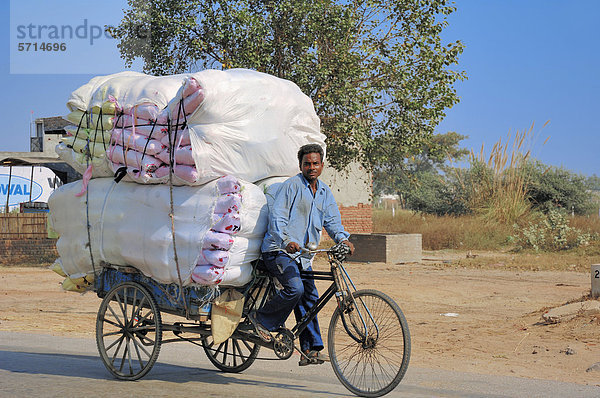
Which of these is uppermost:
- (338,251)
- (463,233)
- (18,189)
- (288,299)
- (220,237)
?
(18,189)

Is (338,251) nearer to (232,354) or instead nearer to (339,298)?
(339,298)

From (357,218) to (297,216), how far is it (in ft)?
74.2

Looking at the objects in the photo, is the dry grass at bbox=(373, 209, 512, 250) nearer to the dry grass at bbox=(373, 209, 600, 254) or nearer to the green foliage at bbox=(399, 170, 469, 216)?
the dry grass at bbox=(373, 209, 600, 254)

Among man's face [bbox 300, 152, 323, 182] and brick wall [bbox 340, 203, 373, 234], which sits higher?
man's face [bbox 300, 152, 323, 182]

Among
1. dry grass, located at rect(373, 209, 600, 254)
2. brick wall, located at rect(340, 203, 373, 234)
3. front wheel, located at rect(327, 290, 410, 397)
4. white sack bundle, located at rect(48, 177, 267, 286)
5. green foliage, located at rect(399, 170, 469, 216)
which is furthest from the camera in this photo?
green foliage, located at rect(399, 170, 469, 216)

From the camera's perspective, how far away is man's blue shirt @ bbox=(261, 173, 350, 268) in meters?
5.84

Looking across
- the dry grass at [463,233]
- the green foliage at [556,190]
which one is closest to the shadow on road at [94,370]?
the dry grass at [463,233]

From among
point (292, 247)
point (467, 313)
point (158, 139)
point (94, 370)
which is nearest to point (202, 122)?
point (158, 139)

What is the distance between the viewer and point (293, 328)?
19.7ft

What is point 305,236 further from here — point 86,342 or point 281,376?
point 86,342

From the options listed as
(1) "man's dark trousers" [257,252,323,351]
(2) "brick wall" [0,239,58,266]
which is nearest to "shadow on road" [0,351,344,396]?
(1) "man's dark trousers" [257,252,323,351]

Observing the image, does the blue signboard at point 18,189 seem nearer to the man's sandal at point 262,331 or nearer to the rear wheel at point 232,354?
the rear wheel at point 232,354

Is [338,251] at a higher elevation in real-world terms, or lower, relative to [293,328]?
higher

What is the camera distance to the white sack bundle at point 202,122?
19.5 ft
